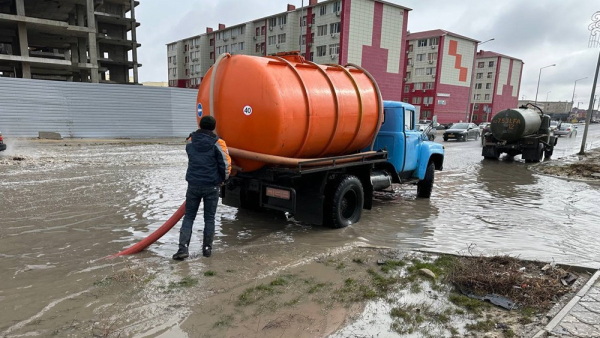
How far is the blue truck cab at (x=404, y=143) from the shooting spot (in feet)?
24.7

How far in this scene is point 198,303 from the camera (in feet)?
11.5

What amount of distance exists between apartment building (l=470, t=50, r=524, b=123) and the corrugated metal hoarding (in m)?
63.4

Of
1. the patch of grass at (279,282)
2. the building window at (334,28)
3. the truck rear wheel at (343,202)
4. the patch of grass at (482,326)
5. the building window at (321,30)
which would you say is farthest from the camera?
the building window at (321,30)

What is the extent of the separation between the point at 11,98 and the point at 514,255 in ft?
76.7

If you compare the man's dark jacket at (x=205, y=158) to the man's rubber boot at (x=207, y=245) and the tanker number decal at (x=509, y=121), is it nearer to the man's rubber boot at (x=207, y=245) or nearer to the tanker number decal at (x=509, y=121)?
the man's rubber boot at (x=207, y=245)

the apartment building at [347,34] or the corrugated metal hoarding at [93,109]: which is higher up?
the apartment building at [347,34]

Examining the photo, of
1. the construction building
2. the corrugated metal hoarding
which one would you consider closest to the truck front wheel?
the corrugated metal hoarding

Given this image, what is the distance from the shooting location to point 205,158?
4590 mm

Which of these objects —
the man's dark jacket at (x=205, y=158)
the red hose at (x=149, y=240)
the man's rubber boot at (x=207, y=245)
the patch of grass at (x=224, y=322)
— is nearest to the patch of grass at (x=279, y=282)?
the patch of grass at (x=224, y=322)

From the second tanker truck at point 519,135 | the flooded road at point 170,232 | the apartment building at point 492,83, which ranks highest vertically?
the apartment building at point 492,83

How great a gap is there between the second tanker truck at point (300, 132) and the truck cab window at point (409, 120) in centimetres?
25

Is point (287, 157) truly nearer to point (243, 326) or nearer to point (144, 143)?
point (243, 326)

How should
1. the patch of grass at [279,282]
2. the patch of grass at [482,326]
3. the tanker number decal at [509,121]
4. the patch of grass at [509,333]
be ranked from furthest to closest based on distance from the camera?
the tanker number decal at [509,121] → the patch of grass at [279,282] → the patch of grass at [482,326] → the patch of grass at [509,333]

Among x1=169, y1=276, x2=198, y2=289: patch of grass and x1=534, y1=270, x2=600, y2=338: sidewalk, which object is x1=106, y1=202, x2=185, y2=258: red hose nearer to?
x1=169, y1=276, x2=198, y2=289: patch of grass
